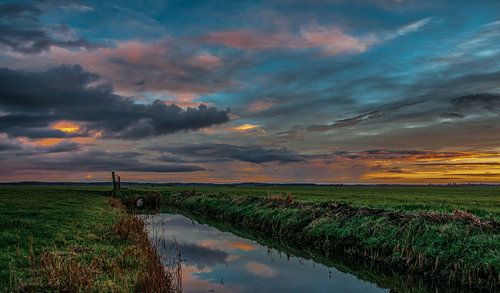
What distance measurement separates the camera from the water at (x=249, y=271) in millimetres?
16516

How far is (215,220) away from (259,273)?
24.2m

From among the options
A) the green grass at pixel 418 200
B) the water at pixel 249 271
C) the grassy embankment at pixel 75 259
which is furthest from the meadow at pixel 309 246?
the green grass at pixel 418 200

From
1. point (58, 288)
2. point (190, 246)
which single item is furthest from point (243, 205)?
point (58, 288)

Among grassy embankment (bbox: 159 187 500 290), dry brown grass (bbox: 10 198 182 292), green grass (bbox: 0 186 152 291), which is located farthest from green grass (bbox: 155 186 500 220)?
green grass (bbox: 0 186 152 291)

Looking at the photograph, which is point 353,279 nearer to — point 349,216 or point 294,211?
point 349,216

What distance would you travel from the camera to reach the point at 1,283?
11.2 meters

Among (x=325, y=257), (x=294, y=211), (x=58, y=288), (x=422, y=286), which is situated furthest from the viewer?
(x=294, y=211)

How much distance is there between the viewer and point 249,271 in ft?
64.1

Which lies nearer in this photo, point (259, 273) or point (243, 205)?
point (259, 273)

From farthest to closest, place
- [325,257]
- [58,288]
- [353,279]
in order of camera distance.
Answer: [325,257] < [353,279] < [58,288]

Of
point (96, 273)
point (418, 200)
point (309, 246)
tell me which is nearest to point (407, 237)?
point (309, 246)

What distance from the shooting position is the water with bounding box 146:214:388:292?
16.5 meters

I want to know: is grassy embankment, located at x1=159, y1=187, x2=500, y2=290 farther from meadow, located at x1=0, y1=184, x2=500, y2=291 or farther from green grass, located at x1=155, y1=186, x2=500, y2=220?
green grass, located at x1=155, y1=186, x2=500, y2=220

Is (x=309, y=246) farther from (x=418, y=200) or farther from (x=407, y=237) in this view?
(x=418, y=200)
